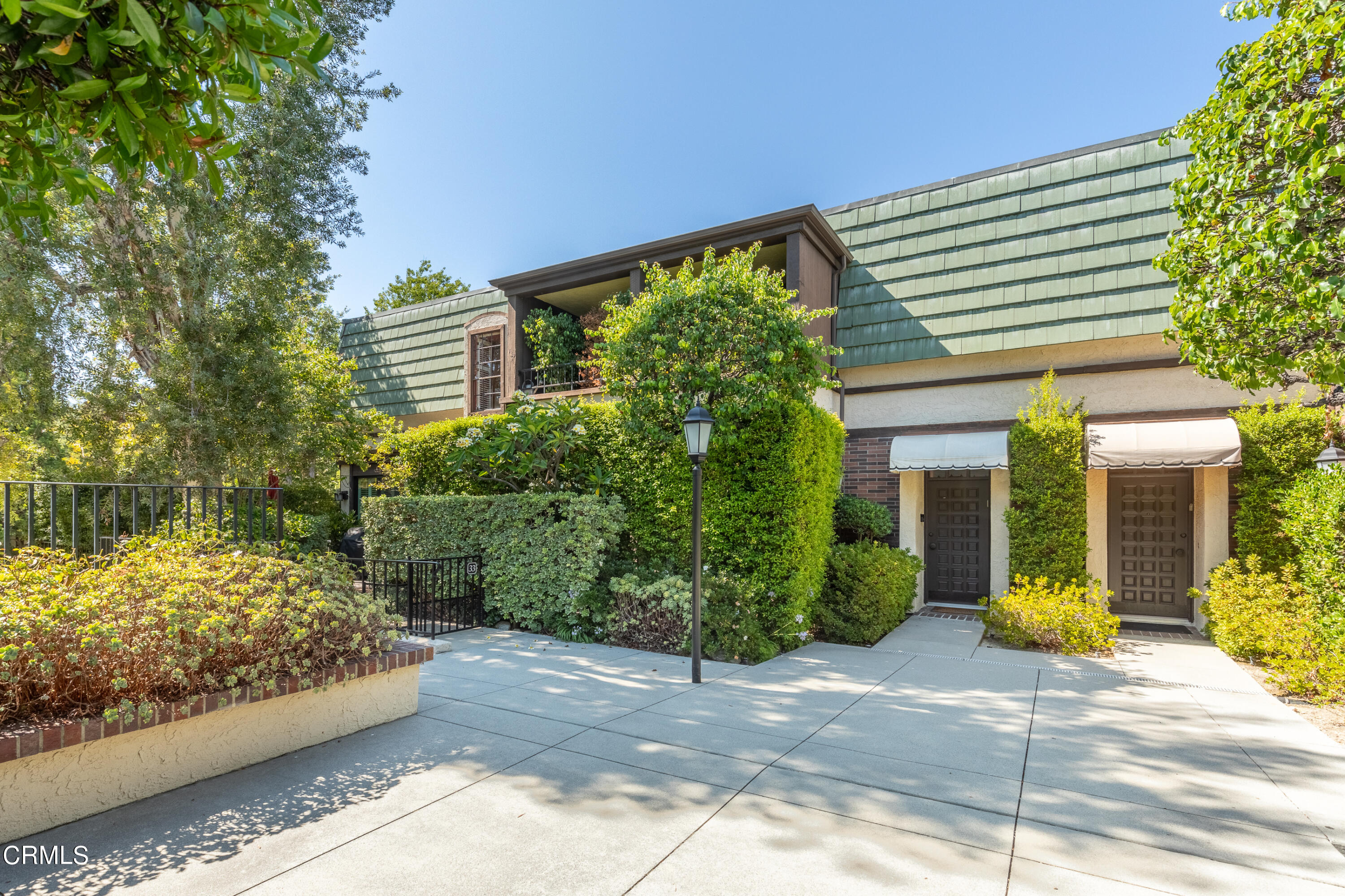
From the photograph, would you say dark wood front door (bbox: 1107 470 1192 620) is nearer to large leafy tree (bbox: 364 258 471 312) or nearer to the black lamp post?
the black lamp post

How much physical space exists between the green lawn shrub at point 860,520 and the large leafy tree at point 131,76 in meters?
8.95

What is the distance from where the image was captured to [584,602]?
7.62 meters

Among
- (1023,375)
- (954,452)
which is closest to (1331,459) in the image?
(1023,375)

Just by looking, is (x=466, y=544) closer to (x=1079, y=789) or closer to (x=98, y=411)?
(x=98, y=411)

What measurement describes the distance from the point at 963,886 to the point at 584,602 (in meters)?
5.49

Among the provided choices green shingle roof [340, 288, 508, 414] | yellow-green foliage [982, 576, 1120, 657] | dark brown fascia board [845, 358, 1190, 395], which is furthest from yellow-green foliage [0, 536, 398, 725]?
green shingle roof [340, 288, 508, 414]

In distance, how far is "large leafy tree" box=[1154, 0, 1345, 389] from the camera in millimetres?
3814

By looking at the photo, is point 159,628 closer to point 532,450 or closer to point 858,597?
point 532,450

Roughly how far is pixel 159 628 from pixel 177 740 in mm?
606

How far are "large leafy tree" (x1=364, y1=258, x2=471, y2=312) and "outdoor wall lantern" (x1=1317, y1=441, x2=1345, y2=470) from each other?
26754 millimetres

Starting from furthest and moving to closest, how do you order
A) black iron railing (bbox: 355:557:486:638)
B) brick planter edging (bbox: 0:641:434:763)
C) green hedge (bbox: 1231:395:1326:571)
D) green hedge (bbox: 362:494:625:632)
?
black iron railing (bbox: 355:557:486:638)
green hedge (bbox: 1231:395:1326:571)
green hedge (bbox: 362:494:625:632)
brick planter edging (bbox: 0:641:434:763)

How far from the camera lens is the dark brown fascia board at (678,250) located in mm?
9828

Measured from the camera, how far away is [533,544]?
8.02 m

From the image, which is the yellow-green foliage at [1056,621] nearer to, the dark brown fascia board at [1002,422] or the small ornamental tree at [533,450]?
the dark brown fascia board at [1002,422]
